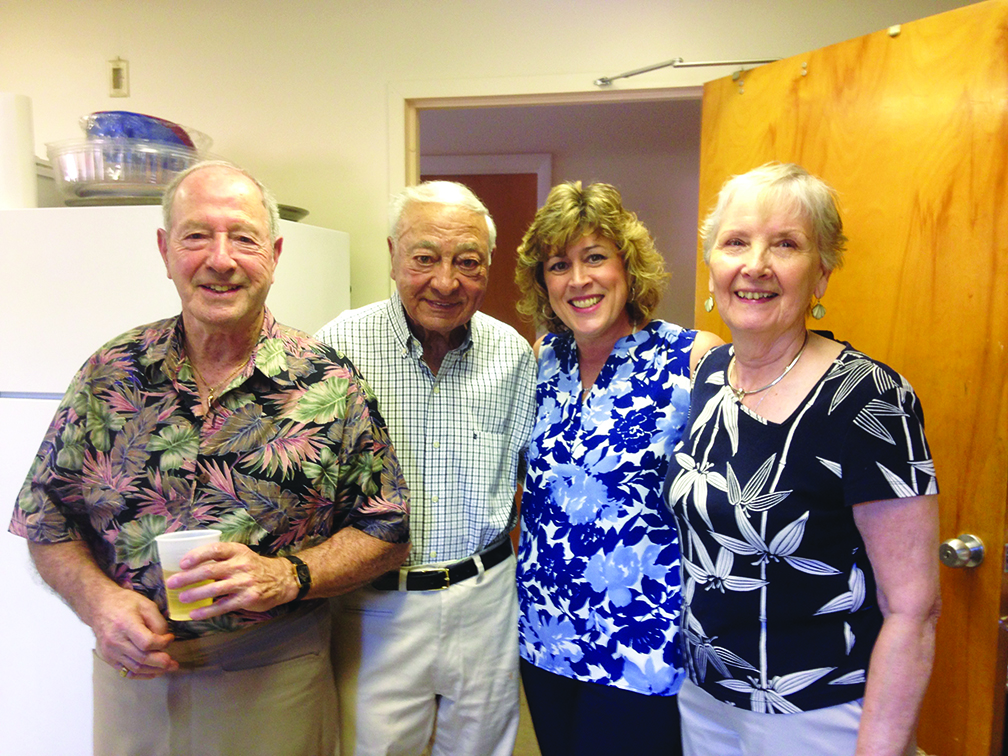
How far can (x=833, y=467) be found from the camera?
99 cm

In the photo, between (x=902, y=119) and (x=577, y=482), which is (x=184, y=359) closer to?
(x=577, y=482)

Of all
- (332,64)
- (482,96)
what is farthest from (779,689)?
(332,64)

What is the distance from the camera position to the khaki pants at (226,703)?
1193 mm

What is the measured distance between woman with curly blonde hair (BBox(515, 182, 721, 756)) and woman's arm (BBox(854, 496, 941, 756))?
0.37 meters

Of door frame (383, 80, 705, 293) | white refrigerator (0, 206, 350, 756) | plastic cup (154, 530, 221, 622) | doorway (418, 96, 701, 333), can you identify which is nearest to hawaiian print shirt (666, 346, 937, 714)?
plastic cup (154, 530, 221, 622)

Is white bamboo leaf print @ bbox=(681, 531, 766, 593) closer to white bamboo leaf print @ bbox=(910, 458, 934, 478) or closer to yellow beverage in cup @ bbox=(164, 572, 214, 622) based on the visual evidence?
white bamboo leaf print @ bbox=(910, 458, 934, 478)

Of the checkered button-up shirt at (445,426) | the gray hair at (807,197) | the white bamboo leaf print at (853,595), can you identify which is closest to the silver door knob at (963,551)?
the white bamboo leaf print at (853,595)

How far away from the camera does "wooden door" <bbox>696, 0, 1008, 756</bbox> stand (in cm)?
140

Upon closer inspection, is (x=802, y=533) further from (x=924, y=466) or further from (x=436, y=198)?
(x=436, y=198)

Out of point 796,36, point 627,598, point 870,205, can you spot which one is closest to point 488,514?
point 627,598

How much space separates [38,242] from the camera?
1866mm

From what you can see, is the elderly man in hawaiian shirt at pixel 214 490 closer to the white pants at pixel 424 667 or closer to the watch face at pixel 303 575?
the watch face at pixel 303 575

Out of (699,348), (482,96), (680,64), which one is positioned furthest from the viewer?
(482,96)

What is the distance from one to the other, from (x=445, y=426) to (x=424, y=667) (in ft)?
1.66
